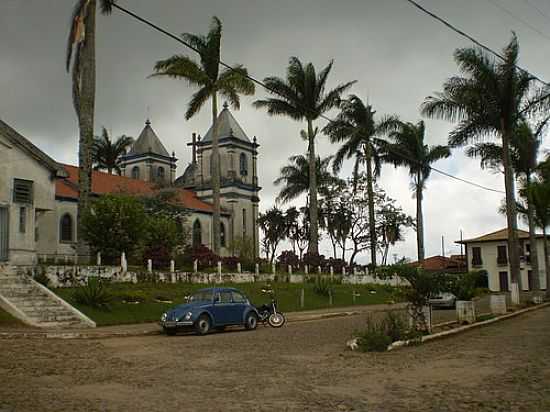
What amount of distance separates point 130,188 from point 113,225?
24894 mm

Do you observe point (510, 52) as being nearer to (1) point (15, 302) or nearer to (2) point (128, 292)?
(2) point (128, 292)

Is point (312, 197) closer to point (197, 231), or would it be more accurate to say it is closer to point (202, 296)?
point (197, 231)

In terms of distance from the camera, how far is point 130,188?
52.0 meters

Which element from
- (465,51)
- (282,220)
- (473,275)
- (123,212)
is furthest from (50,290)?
(282,220)

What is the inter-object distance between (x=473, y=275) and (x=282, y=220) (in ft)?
134

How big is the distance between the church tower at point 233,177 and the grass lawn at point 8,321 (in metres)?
41.7

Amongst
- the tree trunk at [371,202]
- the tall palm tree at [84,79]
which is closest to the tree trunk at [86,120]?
the tall palm tree at [84,79]

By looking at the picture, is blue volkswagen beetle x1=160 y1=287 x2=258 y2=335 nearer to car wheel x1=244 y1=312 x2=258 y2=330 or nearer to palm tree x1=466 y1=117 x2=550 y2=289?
car wheel x1=244 y1=312 x2=258 y2=330

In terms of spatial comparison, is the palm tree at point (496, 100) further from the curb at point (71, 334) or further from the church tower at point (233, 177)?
the church tower at point (233, 177)

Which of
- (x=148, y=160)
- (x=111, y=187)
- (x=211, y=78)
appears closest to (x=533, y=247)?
(x=211, y=78)

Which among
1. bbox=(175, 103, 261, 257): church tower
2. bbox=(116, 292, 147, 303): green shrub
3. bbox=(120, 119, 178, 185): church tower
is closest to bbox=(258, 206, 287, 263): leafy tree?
bbox=(175, 103, 261, 257): church tower

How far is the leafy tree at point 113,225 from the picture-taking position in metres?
27.6

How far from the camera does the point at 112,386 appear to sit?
9336mm

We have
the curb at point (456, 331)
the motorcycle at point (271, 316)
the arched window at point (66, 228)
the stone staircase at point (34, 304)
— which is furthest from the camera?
the arched window at point (66, 228)
